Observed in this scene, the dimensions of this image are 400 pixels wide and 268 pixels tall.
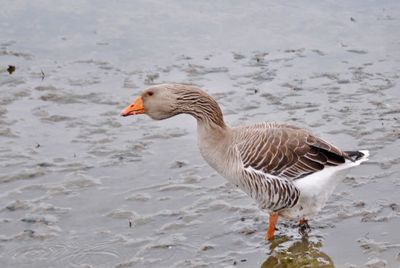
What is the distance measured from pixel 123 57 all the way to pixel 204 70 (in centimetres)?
119

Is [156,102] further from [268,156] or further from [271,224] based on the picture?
[271,224]

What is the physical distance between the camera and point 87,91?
31.1 ft

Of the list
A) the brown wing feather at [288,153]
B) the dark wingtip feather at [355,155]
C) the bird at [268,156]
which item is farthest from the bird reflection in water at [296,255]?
the dark wingtip feather at [355,155]

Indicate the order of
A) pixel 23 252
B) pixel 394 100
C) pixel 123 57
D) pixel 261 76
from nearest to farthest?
pixel 23 252 → pixel 394 100 → pixel 261 76 → pixel 123 57

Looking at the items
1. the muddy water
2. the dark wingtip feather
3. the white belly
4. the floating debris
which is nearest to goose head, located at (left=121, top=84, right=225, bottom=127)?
the muddy water

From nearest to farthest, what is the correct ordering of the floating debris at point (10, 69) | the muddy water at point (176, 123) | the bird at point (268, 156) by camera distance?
the bird at point (268, 156)
the muddy water at point (176, 123)
the floating debris at point (10, 69)

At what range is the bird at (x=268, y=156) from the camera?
21.1ft

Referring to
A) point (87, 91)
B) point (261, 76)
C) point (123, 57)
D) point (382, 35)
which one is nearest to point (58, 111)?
point (87, 91)

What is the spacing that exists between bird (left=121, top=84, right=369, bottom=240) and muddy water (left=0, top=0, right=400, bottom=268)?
371mm

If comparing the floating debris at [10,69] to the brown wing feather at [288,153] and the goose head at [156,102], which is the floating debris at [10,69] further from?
the brown wing feather at [288,153]

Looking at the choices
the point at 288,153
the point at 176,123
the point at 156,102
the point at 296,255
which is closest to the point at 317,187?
the point at 288,153

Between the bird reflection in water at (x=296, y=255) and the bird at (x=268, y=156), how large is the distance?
0.52ft

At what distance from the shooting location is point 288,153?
6520 millimetres

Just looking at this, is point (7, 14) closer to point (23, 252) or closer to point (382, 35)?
point (382, 35)
